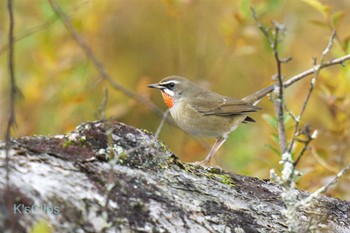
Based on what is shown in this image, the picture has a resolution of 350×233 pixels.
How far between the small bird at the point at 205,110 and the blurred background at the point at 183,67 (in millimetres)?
345

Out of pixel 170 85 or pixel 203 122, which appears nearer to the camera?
pixel 203 122

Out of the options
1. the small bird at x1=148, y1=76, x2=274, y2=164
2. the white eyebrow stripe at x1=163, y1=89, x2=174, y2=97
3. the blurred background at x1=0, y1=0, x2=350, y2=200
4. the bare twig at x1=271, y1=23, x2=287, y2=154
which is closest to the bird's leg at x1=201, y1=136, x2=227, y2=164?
the small bird at x1=148, y1=76, x2=274, y2=164

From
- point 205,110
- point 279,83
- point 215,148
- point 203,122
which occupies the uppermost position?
point 205,110

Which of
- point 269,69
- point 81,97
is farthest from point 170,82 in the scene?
point 269,69

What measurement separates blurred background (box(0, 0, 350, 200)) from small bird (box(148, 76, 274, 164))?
13.6 inches

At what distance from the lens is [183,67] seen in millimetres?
10594

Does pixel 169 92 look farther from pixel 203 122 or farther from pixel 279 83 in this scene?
pixel 279 83

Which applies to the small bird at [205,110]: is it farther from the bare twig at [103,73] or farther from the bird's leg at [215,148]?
the bare twig at [103,73]

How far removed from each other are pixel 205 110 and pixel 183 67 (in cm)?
309

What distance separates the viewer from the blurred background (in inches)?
313

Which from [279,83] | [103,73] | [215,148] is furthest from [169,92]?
[103,73]

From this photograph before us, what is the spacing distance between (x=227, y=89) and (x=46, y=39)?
3987 millimetres

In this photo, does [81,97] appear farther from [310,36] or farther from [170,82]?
[310,36]

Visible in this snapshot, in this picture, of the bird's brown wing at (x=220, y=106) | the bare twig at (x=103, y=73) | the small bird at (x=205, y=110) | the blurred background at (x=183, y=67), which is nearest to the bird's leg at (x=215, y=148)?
the small bird at (x=205, y=110)
